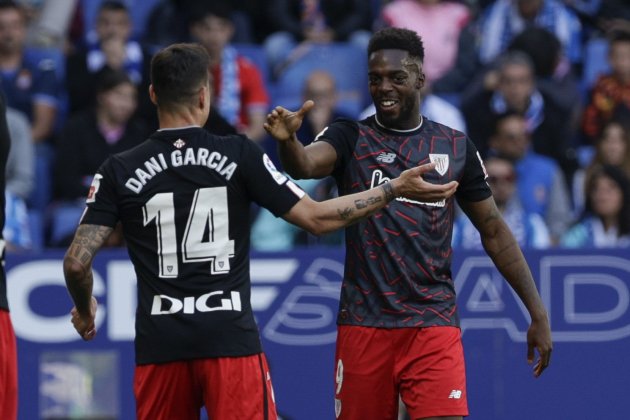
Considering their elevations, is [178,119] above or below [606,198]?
below

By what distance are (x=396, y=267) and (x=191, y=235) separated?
1211 mm

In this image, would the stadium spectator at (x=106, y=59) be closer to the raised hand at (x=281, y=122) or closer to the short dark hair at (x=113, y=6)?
the short dark hair at (x=113, y=6)

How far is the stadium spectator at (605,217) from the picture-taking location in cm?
1012

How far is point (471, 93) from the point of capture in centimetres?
1191

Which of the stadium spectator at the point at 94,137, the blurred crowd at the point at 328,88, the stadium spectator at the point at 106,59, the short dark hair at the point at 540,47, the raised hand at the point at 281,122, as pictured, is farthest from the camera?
the short dark hair at the point at 540,47

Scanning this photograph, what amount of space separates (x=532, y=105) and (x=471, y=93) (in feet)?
1.94

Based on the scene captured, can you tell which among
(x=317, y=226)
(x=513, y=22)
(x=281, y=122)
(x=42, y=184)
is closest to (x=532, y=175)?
(x=513, y=22)

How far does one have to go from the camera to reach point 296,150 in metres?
5.73

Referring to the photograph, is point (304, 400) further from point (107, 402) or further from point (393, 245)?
point (393, 245)

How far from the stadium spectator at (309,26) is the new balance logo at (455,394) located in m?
6.96

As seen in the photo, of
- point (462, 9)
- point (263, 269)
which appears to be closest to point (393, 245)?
point (263, 269)

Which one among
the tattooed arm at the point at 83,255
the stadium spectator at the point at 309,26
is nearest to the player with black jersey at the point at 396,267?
the tattooed arm at the point at 83,255

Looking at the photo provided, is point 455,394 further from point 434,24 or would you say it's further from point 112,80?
point 434,24

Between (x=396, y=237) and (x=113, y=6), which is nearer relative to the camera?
(x=396, y=237)
